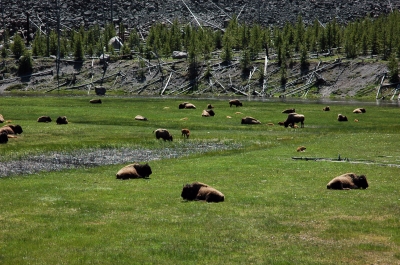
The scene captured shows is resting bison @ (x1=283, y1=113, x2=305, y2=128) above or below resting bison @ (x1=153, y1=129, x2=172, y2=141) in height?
below

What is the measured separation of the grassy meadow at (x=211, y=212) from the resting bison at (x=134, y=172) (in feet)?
3.59

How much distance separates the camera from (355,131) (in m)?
61.8

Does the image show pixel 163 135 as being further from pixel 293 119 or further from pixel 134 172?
pixel 293 119

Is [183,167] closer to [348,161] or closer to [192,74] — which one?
Answer: [348,161]

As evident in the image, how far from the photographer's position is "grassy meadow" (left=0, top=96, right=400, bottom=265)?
1767 cm

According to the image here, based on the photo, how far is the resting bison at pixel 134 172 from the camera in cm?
3212

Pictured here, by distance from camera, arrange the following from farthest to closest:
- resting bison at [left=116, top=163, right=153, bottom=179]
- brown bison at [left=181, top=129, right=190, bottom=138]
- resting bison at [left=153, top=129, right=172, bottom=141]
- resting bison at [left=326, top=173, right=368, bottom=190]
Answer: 1. brown bison at [left=181, top=129, right=190, bottom=138]
2. resting bison at [left=153, top=129, right=172, bottom=141]
3. resting bison at [left=116, top=163, right=153, bottom=179]
4. resting bison at [left=326, top=173, right=368, bottom=190]

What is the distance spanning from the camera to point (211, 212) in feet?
74.8

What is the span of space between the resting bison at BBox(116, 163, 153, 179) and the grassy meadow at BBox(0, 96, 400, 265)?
3.59 ft

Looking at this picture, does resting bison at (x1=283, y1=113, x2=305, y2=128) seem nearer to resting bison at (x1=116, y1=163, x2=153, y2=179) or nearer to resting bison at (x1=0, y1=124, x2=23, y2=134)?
resting bison at (x1=0, y1=124, x2=23, y2=134)

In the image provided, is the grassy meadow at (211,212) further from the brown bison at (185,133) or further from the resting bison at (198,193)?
the brown bison at (185,133)

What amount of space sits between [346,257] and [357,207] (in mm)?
6804

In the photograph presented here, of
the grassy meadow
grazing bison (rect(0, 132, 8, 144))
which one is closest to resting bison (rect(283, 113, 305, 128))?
the grassy meadow

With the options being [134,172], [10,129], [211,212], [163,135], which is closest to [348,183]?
[211,212]
